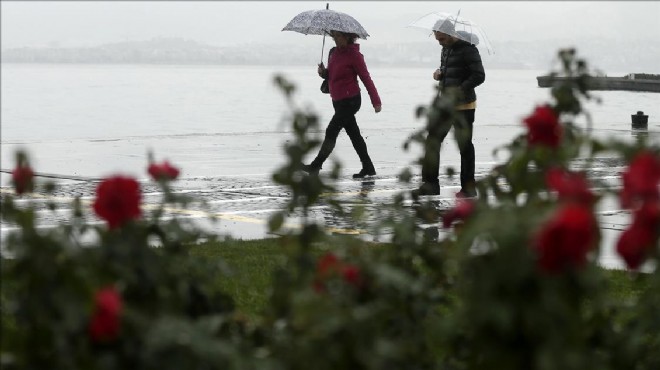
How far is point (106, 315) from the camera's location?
3379 millimetres

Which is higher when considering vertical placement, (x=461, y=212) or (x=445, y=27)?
(x=445, y=27)

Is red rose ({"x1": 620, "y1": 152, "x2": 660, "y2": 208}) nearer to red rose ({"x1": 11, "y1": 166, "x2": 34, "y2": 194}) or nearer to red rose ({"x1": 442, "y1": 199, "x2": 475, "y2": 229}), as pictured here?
red rose ({"x1": 442, "y1": 199, "x2": 475, "y2": 229})

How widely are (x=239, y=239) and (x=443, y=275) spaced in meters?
5.96

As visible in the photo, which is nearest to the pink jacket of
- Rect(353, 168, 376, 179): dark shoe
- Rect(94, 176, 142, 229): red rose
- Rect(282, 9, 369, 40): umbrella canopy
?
Rect(282, 9, 369, 40): umbrella canopy

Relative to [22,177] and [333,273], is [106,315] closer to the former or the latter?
[333,273]

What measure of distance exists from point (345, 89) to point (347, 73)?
→ 0.21m

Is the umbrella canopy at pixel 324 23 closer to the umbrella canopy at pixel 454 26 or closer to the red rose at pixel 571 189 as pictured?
the umbrella canopy at pixel 454 26

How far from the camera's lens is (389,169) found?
18844 millimetres

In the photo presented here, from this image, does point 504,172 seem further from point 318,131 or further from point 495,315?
point 495,315

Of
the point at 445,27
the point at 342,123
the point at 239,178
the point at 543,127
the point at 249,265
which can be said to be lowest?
the point at 239,178

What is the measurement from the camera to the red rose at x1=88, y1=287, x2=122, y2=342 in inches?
132

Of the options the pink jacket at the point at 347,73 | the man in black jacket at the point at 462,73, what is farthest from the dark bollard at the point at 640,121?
the man in black jacket at the point at 462,73

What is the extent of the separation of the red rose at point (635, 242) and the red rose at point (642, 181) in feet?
0.20

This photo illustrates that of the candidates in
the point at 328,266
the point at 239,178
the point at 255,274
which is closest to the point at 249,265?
the point at 255,274
